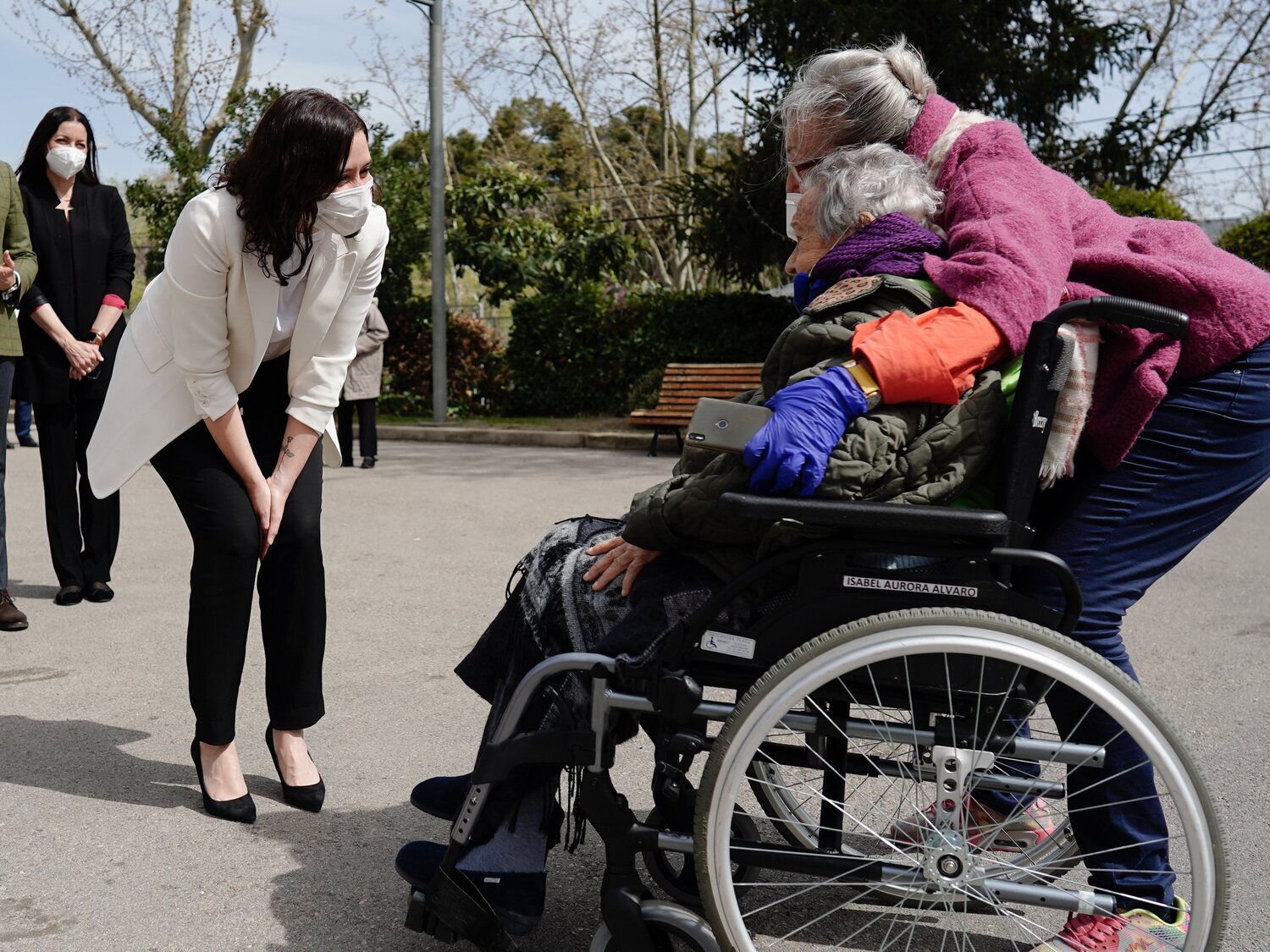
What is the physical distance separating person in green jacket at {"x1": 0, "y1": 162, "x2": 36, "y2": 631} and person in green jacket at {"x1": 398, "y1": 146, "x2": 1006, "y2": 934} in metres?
3.31

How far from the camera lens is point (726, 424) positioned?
1.98m

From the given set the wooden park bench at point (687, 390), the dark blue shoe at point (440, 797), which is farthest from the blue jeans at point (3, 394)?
the wooden park bench at point (687, 390)

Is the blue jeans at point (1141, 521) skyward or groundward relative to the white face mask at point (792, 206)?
groundward

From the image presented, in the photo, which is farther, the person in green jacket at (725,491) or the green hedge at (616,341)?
the green hedge at (616,341)

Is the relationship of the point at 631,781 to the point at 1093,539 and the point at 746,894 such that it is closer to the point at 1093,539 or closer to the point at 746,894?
the point at 746,894

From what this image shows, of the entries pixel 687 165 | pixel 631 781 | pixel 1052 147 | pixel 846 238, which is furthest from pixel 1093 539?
pixel 687 165

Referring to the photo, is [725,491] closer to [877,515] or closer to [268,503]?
[877,515]

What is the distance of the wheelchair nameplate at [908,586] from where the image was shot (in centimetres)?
200

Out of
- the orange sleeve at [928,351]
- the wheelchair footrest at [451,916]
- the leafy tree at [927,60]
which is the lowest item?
the wheelchair footrest at [451,916]

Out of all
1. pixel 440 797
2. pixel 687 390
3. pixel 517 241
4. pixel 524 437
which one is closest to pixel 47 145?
pixel 440 797

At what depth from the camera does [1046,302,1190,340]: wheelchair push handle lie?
1.93 meters

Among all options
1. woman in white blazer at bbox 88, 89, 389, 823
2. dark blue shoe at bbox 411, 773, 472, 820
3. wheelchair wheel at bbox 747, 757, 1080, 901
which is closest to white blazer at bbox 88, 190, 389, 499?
woman in white blazer at bbox 88, 89, 389, 823

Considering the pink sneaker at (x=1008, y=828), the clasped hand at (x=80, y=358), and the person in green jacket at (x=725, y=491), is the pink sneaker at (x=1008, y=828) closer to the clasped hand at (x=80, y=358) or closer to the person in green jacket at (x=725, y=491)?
the person in green jacket at (x=725, y=491)

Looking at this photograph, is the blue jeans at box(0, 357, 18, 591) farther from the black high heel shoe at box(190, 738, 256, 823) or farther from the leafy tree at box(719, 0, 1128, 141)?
the leafy tree at box(719, 0, 1128, 141)
